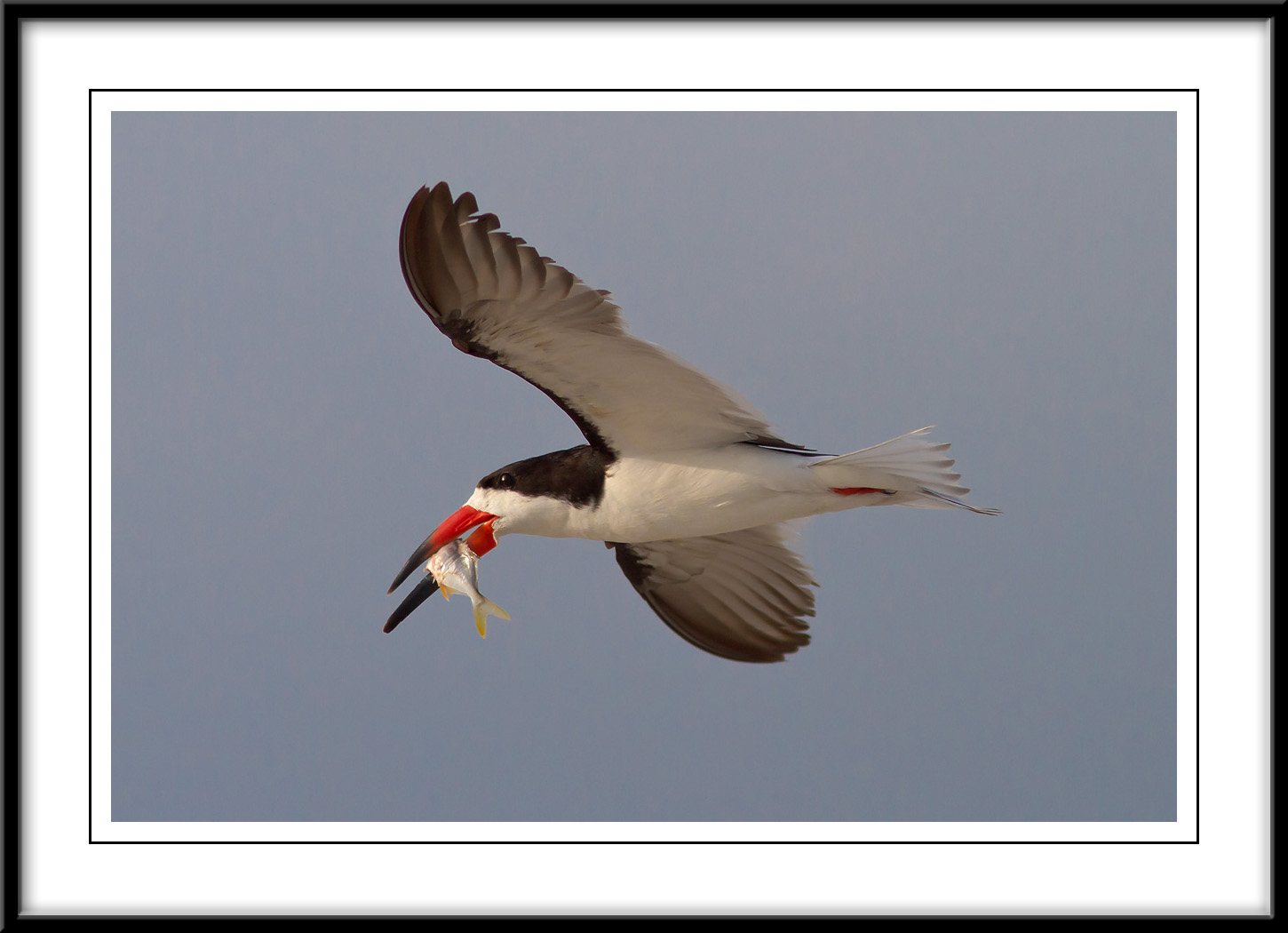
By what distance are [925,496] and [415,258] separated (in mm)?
2093

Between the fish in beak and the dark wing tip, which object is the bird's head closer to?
the fish in beak

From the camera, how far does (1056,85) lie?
454 centimetres

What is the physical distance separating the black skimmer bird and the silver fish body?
0.14ft

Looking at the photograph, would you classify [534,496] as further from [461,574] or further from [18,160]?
[18,160]

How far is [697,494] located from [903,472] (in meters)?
0.79

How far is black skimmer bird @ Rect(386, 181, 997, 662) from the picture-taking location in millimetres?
3914

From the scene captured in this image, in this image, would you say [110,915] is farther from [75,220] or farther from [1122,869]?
[1122,869]

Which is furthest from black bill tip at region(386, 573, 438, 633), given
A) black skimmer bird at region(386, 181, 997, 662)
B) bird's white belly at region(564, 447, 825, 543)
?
bird's white belly at region(564, 447, 825, 543)

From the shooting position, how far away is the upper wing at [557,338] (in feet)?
12.7

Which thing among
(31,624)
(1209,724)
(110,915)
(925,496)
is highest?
(925,496)

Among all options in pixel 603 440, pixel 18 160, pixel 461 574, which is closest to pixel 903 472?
pixel 603 440

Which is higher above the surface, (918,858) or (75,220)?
(75,220)

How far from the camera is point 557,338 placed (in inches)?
165

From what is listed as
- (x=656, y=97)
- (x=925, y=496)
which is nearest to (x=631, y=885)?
(x=925, y=496)
